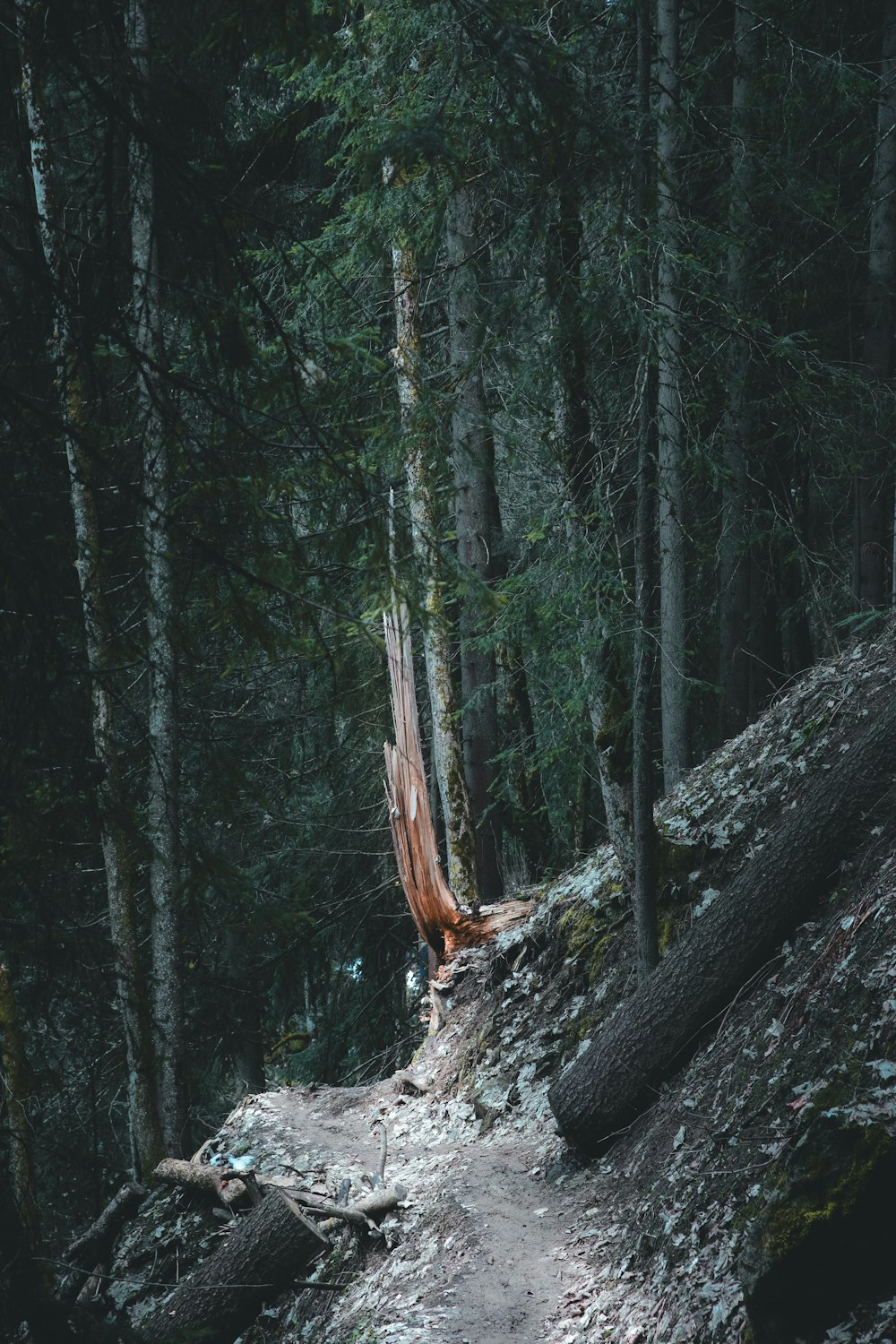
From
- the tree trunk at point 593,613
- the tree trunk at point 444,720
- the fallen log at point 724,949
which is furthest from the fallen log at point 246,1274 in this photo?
the tree trunk at point 444,720

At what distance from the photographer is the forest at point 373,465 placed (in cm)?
372

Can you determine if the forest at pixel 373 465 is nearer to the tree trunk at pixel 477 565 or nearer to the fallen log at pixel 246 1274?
the tree trunk at pixel 477 565

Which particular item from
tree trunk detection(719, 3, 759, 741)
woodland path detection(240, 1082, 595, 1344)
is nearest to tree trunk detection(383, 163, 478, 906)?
tree trunk detection(719, 3, 759, 741)

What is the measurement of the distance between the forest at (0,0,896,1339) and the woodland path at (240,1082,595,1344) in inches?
73.6

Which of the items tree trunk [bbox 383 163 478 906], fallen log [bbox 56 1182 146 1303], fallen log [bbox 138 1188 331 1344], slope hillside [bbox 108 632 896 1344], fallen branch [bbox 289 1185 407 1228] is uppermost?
tree trunk [bbox 383 163 478 906]

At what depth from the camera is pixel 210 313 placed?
12.7ft

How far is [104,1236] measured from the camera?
869cm

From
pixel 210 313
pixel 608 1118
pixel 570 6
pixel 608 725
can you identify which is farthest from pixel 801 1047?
pixel 570 6

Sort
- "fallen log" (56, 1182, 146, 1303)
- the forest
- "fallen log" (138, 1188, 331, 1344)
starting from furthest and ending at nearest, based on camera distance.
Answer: "fallen log" (56, 1182, 146, 1303), "fallen log" (138, 1188, 331, 1344), the forest

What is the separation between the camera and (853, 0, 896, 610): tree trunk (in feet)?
28.6

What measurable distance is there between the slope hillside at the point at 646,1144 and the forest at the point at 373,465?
69 cm

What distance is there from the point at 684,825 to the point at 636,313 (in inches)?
158

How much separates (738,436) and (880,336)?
Result: 1511 millimetres

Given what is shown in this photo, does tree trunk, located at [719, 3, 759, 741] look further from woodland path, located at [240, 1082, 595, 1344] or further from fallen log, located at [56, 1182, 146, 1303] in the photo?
fallen log, located at [56, 1182, 146, 1303]
